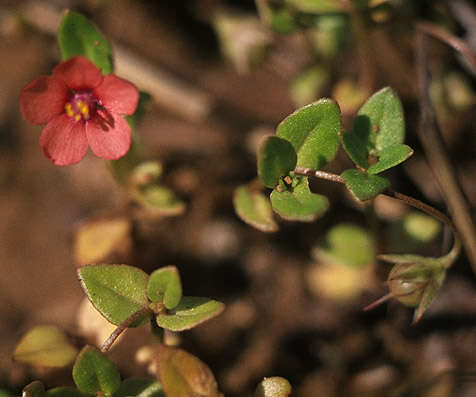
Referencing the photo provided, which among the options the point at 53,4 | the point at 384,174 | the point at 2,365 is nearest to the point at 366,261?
the point at 384,174

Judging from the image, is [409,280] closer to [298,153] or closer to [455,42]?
[298,153]

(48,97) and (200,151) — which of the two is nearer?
(48,97)

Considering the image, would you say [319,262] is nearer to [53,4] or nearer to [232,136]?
[232,136]

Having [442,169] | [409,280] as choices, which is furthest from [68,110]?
[442,169]

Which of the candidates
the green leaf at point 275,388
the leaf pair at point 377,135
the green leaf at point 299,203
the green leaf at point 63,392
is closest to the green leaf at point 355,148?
the leaf pair at point 377,135

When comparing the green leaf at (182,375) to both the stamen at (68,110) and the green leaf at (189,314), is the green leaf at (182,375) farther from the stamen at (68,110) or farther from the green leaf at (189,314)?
the stamen at (68,110)

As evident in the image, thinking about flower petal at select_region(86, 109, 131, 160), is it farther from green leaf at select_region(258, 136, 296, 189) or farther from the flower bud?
the flower bud
